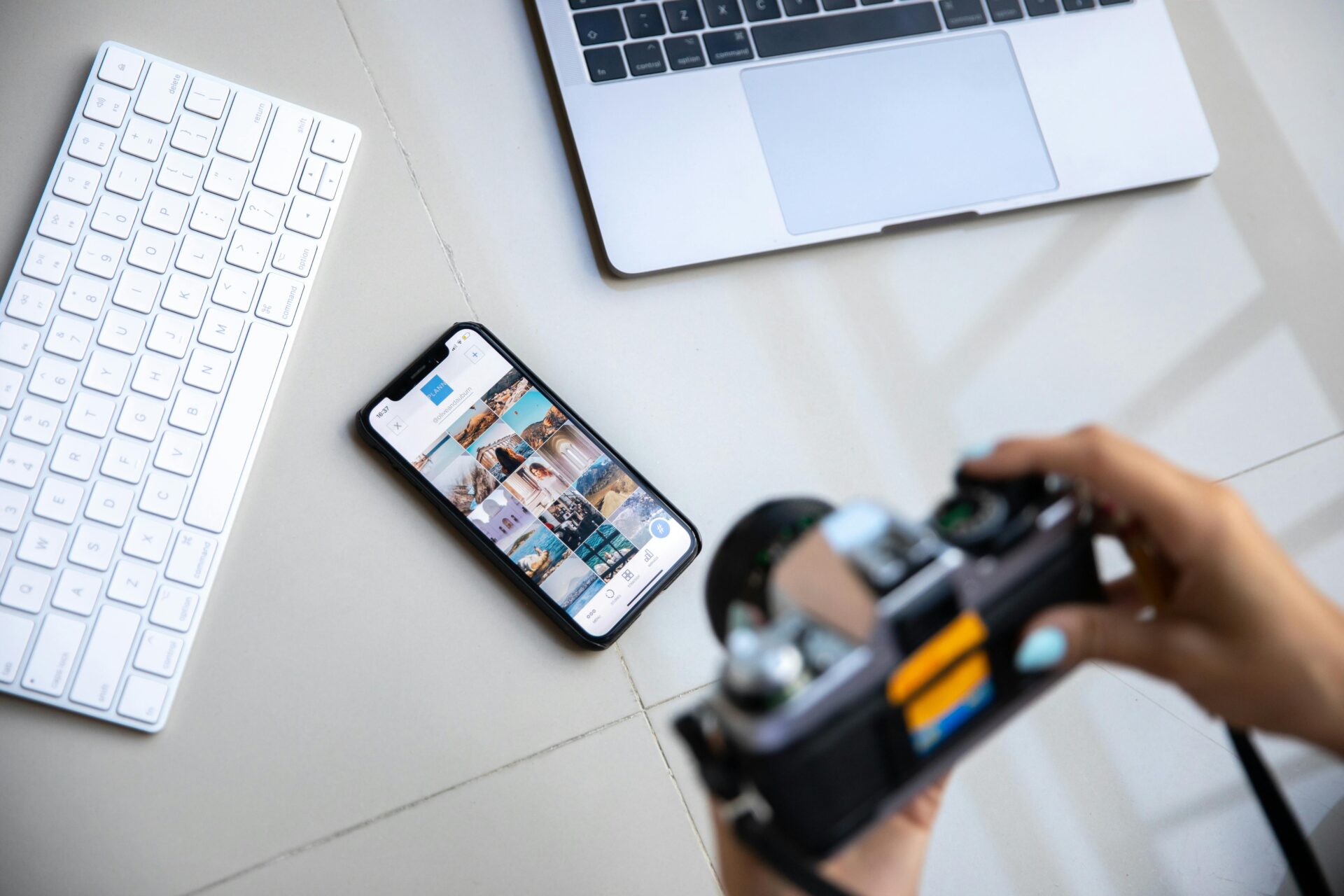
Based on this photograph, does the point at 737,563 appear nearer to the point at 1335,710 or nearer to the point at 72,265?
the point at 1335,710

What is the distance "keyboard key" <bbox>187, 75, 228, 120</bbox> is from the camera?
0.60 metres

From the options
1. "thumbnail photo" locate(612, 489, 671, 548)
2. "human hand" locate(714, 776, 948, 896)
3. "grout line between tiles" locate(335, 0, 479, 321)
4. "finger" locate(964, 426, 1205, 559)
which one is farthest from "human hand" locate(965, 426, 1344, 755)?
"grout line between tiles" locate(335, 0, 479, 321)

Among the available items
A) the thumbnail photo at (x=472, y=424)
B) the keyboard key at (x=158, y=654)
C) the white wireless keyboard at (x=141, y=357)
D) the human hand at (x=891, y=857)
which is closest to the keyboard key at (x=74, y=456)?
the white wireless keyboard at (x=141, y=357)

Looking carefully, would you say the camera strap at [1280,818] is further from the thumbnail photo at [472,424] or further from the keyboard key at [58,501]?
the keyboard key at [58,501]

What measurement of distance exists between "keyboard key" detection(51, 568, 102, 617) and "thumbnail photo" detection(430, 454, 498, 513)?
20 centimetres

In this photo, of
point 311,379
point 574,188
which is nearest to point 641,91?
point 574,188

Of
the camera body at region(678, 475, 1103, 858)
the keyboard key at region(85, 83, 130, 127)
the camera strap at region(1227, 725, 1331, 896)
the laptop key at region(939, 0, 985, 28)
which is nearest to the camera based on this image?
the camera body at region(678, 475, 1103, 858)

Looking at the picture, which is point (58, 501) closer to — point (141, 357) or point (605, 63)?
point (141, 357)

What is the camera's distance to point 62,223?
575mm

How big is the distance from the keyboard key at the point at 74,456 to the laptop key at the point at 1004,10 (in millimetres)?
692

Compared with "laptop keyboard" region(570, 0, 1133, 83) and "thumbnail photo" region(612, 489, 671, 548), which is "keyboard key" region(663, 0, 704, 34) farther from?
"thumbnail photo" region(612, 489, 671, 548)

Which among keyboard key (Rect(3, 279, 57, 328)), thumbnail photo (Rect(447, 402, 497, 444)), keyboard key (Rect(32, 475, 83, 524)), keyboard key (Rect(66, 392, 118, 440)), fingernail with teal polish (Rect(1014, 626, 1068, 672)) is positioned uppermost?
keyboard key (Rect(3, 279, 57, 328))

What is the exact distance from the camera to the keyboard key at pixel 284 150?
2.01 ft

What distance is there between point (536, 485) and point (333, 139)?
267 mm
